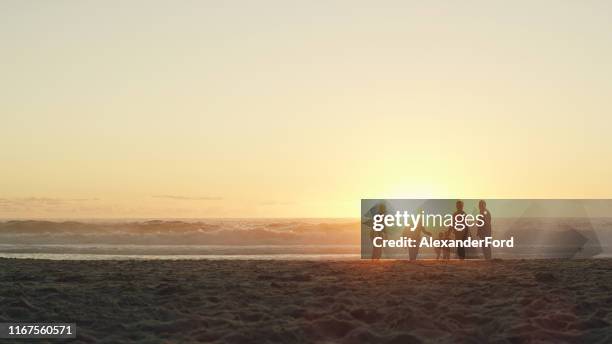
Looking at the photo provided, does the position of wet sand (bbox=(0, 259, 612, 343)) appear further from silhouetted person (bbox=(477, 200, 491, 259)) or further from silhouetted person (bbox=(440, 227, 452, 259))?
silhouetted person (bbox=(440, 227, 452, 259))

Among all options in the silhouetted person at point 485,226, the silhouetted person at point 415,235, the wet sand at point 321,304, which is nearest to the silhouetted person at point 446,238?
the silhouetted person at point 415,235

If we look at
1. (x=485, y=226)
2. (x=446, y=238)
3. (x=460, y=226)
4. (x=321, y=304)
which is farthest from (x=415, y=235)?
(x=321, y=304)

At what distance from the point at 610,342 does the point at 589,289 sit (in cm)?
338

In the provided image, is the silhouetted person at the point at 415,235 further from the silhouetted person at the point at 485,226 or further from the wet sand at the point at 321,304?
the wet sand at the point at 321,304

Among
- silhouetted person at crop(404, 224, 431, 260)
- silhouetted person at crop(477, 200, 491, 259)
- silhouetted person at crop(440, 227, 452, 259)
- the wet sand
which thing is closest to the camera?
the wet sand

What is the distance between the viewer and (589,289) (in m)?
8.93

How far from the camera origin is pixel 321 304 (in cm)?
780

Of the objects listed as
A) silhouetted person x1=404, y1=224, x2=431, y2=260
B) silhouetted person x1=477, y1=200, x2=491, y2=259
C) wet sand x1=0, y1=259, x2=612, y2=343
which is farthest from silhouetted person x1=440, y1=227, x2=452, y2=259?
wet sand x1=0, y1=259, x2=612, y2=343

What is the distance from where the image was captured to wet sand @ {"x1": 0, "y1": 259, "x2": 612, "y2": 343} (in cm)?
623

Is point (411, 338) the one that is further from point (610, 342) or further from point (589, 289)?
point (589, 289)

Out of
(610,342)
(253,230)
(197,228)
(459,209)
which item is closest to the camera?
(610,342)

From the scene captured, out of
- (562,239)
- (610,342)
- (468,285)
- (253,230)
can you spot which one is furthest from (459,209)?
(253,230)

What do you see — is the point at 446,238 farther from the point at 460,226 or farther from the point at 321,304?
the point at 321,304

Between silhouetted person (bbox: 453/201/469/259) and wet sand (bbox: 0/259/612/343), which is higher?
silhouetted person (bbox: 453/201/469/259)
